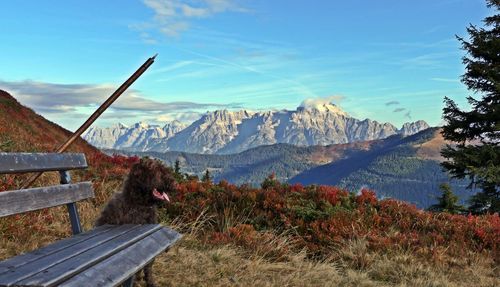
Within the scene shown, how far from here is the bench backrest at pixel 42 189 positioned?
3533mm

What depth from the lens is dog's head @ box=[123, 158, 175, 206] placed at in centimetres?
491

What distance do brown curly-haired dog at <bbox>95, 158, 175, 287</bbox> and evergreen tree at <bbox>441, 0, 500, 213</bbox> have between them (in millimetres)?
17681

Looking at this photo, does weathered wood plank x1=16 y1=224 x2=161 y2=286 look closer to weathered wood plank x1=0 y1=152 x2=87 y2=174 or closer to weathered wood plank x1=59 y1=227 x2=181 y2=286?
weathered wood plank x1=59 y1=227 x2=181 y2=286

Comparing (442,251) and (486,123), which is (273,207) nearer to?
(442,251)

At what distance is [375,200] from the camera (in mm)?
9930

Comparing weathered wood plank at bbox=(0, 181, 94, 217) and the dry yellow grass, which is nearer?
weathered wood plank at bbox=(0, 181, 94, 217)

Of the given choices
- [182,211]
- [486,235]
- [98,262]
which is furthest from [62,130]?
[98,262]

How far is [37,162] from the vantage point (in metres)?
3.95

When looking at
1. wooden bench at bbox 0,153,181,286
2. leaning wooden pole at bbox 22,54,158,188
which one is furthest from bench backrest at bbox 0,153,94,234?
leaning wooden pole at bbox 22,54,158,188

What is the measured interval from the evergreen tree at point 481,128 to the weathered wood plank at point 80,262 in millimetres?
18584

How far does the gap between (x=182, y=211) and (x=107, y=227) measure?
4086 mm

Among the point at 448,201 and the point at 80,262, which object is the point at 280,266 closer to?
the point at 80,262

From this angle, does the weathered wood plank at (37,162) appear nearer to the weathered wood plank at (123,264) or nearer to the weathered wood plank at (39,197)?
the weathered wood plank at (39,197)

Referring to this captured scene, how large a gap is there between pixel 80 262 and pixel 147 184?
1.93m
